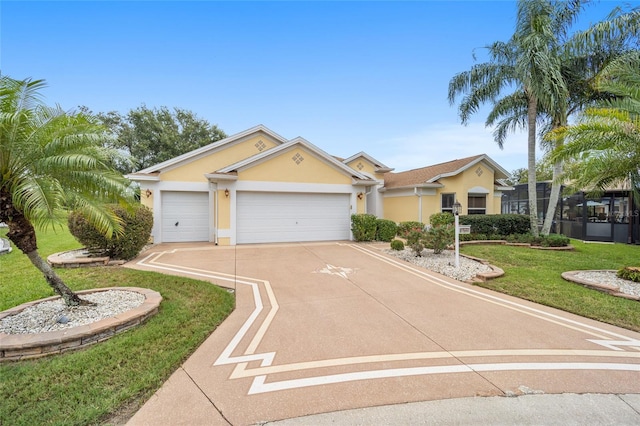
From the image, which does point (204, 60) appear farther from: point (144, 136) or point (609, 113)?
point (144, 136)

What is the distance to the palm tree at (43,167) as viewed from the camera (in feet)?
→ 13.3

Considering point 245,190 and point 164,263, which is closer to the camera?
point 164,263

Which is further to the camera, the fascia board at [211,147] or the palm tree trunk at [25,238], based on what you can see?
the fascia board at [211,147]

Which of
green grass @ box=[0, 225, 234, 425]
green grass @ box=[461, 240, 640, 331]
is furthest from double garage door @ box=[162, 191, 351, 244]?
green grass @ box=[0, 225, 234, 425]

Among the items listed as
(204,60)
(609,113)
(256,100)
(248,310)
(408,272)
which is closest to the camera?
(248,310)

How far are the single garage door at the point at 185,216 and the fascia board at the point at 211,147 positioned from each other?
4.10 ft

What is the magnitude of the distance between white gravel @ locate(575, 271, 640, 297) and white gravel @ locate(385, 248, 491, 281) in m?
2.23

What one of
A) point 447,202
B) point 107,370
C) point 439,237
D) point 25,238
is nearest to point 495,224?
point 447,202

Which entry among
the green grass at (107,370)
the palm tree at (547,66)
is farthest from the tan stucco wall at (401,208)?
the green grass at (107,370)

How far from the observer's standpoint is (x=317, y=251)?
11.4 m

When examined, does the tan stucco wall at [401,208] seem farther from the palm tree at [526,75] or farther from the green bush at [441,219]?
the palm tree at [526,75]

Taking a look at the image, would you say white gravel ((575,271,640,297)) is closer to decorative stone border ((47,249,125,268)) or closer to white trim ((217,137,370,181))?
white trim ((217,137,370,181))

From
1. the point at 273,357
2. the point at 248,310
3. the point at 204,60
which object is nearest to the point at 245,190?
the point at 204,60

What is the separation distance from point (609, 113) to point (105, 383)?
1099 centimetres
